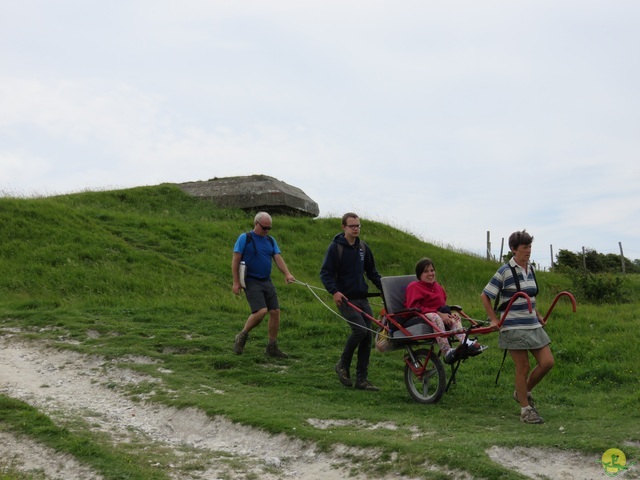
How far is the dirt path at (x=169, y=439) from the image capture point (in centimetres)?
672

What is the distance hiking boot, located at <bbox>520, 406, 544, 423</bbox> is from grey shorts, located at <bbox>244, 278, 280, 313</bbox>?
13.3 ft

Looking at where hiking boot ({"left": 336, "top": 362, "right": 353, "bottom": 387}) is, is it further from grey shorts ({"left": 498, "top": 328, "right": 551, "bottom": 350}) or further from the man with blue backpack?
grey shorts ({"left": 498, "top": 328, "right": 551, "bottom": 350})

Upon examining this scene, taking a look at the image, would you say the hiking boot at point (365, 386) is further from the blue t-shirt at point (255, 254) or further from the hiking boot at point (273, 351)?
the blue t-shirt at point (255, 254)

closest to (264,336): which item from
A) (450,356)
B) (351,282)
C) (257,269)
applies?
(257,269)

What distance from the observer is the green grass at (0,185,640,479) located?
24.8ft

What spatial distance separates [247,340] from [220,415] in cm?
432

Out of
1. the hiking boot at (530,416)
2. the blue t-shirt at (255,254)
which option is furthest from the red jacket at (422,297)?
the blue t-shirt at (255,254)

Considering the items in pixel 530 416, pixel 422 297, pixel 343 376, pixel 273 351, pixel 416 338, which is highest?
pixel 422 297

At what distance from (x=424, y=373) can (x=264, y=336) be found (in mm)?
4142

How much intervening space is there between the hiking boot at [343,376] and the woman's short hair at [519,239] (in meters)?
3.02

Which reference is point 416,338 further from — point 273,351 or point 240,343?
point 240,343

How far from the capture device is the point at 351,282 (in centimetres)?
990

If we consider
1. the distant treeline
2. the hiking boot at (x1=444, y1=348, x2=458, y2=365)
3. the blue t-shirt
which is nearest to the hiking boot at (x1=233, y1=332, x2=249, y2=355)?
the blue t-shirt

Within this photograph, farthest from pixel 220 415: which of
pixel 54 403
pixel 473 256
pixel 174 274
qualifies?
pixel 473 256
